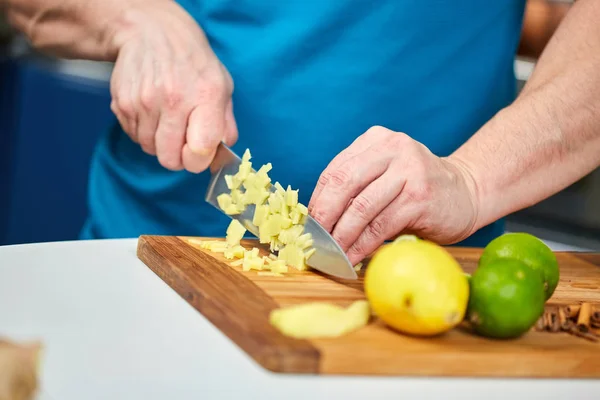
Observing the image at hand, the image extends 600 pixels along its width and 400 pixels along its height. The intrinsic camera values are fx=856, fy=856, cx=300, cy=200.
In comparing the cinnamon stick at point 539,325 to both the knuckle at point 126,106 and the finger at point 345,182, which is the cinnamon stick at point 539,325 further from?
the knuckle at point 126,106

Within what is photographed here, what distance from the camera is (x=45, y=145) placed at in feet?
10.1

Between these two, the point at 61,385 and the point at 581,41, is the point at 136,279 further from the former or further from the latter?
the point at 581,41

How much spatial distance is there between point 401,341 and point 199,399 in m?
0.26

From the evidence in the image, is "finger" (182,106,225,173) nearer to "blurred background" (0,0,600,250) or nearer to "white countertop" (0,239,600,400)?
"white countertop" (0,239,600,400)

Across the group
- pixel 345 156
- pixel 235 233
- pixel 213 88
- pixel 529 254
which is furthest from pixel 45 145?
A: pixel 529 254

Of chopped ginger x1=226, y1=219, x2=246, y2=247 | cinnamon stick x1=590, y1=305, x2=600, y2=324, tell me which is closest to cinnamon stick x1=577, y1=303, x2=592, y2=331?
cinnamon stick x1=590, y1=305, x2=600, y2=324

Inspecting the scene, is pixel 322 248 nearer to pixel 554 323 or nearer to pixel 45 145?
pixel 554 323

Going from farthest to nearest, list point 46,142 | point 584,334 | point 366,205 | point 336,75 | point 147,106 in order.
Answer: point 46,142
point 336,75
point 147,106
point 366,205
point 584,334

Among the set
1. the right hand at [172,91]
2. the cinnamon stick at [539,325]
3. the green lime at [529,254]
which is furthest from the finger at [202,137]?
the cinnamon stick at [539,325]

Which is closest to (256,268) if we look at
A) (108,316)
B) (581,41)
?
(108,316)

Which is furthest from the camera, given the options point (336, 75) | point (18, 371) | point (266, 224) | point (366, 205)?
point (336, 75)

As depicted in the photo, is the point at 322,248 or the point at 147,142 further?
the point at 147,142

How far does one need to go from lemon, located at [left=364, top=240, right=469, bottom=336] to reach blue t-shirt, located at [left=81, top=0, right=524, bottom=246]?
0.61 meters

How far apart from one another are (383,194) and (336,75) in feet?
1.35
